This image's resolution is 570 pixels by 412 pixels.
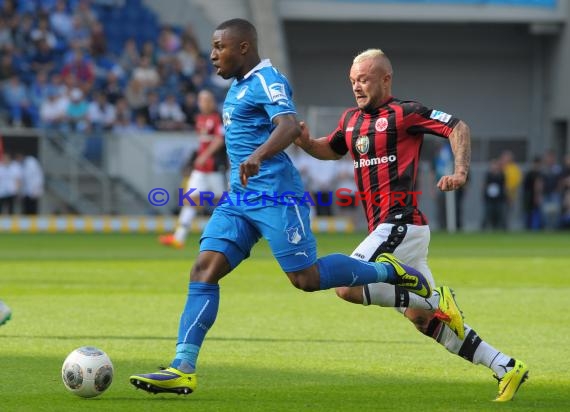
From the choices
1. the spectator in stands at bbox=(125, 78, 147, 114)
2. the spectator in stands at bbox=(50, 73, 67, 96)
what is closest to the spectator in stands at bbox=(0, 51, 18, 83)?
the spectator in stands at bbox=(50, 73, 67, 96)

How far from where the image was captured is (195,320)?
7.26 m

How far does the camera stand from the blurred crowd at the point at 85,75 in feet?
95.2

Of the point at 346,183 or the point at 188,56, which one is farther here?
the point at 188,56

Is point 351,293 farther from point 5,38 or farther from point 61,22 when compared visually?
point 61,22

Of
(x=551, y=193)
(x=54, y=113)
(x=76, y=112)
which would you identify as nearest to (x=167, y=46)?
(x=76, y=112)

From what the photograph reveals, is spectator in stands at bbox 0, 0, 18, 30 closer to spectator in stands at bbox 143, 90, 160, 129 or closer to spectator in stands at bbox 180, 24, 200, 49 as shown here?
spectator in stands at bbox 143, 90, 160, 129

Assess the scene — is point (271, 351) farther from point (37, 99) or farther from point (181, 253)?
point (37, 99)

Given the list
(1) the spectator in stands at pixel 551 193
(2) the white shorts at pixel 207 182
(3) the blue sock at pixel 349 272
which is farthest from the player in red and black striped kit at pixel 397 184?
(1) the spectator in stands at pixel 551 193

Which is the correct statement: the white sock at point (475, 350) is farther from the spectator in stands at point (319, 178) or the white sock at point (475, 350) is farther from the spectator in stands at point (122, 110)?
the spectator in stands at point (319, 178)

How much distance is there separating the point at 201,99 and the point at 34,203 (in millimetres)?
9128

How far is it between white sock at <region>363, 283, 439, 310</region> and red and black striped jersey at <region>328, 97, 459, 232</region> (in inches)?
19.4

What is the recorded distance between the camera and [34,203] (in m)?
28.6

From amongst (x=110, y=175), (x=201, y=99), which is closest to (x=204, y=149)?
(x=201, y=99)

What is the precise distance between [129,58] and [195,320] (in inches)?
989
